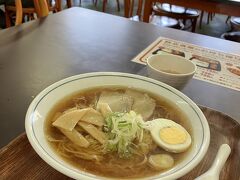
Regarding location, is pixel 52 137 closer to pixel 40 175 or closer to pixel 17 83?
pixel 40 175

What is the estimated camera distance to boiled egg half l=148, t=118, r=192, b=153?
669mm

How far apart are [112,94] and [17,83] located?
342mm

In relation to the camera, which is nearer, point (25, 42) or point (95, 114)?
point (95, 114)

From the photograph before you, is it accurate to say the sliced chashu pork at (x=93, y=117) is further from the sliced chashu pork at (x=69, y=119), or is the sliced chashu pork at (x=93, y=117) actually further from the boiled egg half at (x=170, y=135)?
the boiled egg half at (x=170, y=135)

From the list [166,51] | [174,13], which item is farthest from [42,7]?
[174,13]

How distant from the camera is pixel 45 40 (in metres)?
1.30

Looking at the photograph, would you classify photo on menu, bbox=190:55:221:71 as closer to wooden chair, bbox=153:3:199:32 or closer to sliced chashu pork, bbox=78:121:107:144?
sliced chashu pork, bbox=78:121:107:144

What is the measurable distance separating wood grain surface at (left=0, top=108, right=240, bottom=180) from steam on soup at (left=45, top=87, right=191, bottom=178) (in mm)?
61

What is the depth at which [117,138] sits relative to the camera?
0.65m

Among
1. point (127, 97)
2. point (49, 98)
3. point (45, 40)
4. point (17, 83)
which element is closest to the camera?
point (49, 98)

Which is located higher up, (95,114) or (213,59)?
(95,114)

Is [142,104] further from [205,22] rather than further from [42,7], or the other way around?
[205,22]

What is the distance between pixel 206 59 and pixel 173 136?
651mm

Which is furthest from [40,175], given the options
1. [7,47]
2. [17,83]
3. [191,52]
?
[191,52]
